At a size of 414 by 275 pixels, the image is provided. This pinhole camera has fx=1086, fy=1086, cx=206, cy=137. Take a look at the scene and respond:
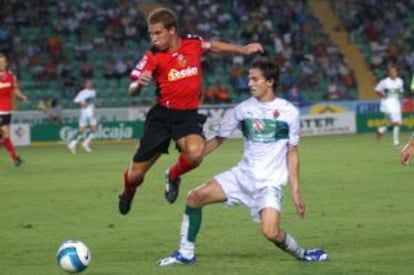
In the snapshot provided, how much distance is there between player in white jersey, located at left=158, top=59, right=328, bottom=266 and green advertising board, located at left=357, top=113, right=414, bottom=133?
28.8m

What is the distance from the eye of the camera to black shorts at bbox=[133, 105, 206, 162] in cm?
1201

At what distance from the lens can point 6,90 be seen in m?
24.0

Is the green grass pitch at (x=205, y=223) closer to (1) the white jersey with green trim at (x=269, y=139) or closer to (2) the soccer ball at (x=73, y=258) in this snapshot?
(2) the soccer ball at (x=73, y=258)

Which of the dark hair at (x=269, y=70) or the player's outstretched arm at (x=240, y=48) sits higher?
the player's outstretched arm at (x=240, y=48)

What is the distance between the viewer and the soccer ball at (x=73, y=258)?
8867mm

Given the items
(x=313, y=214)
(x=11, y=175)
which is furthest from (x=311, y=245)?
(x=11, y=175)

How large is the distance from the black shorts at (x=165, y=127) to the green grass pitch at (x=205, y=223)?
38.6 inches

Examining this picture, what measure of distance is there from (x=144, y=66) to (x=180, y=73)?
69 centimetres

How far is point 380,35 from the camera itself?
43125mm

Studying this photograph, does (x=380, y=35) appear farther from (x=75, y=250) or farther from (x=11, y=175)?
(x=75, y=250)

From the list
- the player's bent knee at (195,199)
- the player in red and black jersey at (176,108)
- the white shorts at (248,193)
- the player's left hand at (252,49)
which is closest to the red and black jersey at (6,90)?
the player in red and black jersey at (176,108)

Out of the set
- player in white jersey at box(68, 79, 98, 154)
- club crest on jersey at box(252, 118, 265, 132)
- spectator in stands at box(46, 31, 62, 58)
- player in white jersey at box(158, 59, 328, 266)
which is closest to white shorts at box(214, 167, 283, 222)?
player in white jersey at box(158, 59, 328, 266)

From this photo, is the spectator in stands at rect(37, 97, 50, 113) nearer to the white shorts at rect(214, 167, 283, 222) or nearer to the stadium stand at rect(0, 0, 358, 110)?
the stadium stand at rect(0, 0, 358, 110)

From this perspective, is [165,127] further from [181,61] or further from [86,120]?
[86,120]
